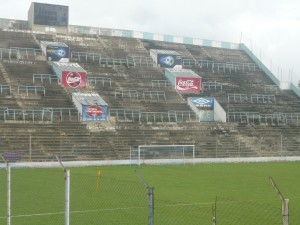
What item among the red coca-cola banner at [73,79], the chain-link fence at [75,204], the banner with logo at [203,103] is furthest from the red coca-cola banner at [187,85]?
the chain-link fence at [75,204]

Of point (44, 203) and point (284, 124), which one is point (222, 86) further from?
point (44, 203)

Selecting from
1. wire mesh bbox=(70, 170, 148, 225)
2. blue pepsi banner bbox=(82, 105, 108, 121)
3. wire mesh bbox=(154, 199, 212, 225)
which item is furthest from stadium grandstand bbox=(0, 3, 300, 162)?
wire mesh bbox=(154, 199, 212, 225)

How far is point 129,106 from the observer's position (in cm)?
4759

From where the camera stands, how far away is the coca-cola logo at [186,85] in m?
53.6

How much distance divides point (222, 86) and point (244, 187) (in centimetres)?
3507

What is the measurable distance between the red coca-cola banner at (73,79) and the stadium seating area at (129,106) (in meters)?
0.93

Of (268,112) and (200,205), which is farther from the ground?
(268,112)

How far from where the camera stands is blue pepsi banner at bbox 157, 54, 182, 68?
5844 cm

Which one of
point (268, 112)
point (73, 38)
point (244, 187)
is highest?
point (73, 38)

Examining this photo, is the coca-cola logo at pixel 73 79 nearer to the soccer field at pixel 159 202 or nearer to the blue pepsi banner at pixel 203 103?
the blue pepsi banner at pixel 203 103

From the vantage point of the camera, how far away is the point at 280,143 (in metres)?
46.3

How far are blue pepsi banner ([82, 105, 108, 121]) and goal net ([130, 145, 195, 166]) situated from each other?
558 cm

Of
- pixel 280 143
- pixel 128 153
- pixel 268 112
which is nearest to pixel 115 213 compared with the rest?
pixel 128 153

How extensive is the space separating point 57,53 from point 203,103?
16.2m
